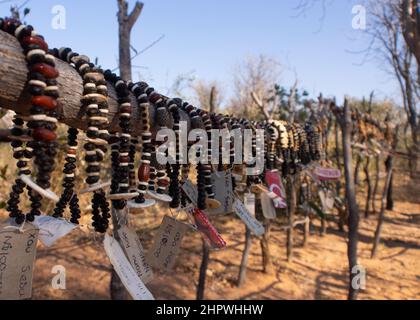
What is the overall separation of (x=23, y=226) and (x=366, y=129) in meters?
4.91

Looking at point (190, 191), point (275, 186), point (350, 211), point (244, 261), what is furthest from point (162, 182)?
point (244, 261)

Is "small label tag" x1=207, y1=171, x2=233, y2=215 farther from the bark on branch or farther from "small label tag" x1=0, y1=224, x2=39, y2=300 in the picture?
"small label tag" x1=0, y1=224, x2=39, y2=300

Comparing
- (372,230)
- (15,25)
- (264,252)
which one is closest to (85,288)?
(264,252)

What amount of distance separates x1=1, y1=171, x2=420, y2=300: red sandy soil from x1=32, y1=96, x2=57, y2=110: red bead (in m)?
3.98

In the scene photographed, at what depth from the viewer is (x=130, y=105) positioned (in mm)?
945

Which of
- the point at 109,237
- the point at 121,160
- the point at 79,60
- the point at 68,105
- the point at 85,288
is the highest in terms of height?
the point at 79,60

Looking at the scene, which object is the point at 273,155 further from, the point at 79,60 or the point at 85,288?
the point at 85,288

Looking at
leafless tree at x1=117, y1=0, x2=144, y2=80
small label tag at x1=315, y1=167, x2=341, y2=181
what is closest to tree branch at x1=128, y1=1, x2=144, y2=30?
leafless tree at x1=117, y1=0, x2=144, y2=80

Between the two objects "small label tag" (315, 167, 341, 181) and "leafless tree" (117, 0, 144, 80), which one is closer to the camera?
"small label tag" (315, 167, 341, 181)

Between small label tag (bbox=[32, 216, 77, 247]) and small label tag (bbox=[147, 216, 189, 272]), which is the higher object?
small label tag (bbox=[32, 216, 77, 247])

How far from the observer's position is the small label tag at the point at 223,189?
142 cm

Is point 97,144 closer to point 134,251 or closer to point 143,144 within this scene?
point 143,144

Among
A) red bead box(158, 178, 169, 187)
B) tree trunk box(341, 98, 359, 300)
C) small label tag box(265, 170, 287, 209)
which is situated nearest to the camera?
red bead box(158, 178, 169, 187)

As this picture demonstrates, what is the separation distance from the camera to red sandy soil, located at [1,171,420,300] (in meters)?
4.54
